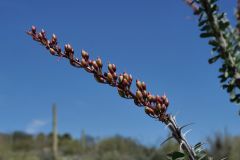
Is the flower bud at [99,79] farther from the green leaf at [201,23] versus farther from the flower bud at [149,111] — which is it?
the green leaf at [201,23]

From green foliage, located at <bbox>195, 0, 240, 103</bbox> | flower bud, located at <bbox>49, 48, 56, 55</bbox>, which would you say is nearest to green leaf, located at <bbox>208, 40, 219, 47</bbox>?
green foliage, located at <bbox>195, 0, 240, 103</bbox>

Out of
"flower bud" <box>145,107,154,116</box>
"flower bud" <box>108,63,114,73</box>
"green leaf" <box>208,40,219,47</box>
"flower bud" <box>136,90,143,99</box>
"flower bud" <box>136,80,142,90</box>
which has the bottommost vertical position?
"flower bud" <box>145,107,154,116</box>

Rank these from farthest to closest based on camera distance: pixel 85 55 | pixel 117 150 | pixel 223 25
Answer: pixel 117 150, pixel 223 25, pixel 85 55

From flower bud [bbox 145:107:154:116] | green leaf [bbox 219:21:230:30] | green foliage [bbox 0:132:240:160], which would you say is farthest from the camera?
green foliage [bbox 0:132:240:160]

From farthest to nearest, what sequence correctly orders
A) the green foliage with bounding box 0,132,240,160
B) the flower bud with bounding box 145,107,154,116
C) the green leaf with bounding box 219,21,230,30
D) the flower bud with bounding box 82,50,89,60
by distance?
the green foliage with bounding box 0,132,240,160, the green leaf with bounding box 219,21,230,30, the flower bud with bounding box 82,50,89,60, the flower bud with bounding box 145,107,154,116

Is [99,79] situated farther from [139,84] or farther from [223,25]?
[223,25]

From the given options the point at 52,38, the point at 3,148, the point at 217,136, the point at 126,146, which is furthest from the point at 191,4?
the point at 3,148

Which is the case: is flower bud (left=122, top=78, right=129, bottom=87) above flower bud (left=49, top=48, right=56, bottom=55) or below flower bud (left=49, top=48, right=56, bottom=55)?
below

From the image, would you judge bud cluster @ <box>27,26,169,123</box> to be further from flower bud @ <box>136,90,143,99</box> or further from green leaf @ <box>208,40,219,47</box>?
green leaf @ <box>208,40,219,47</box>

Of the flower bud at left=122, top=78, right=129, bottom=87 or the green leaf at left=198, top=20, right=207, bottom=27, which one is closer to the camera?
the flower bud at left=122, top=78, right=129, bottom=87

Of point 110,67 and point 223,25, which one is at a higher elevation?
point 223,25

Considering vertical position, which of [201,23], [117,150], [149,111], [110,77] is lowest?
[149,111]

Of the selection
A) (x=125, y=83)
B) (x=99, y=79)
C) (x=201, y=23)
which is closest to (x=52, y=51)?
(x=99, y=79)
